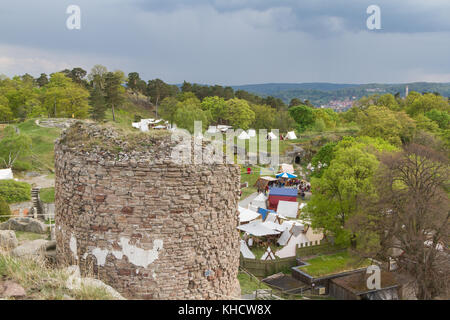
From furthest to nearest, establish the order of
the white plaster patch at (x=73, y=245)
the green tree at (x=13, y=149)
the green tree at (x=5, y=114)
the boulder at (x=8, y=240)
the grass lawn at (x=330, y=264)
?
the green tree at (x=5, y=114) → the green tree at (x=13, y=149) → the grass lawn at (x=330, y=264) → the boulder at (x=8, y=240) → the white plaster patch at (x=73, y=245)

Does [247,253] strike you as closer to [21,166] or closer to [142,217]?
[142,217]

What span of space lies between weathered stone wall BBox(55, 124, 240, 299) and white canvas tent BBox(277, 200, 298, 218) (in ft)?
72.1

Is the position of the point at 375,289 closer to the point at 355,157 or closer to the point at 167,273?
the point at 355,157

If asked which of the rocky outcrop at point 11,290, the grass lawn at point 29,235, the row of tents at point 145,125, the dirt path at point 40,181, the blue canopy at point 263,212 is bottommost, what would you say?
the blue canopy at point 263,212

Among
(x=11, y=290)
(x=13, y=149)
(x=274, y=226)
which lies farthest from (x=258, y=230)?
(x=13, y=149)

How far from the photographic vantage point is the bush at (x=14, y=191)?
2711 cm

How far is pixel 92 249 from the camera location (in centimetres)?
751

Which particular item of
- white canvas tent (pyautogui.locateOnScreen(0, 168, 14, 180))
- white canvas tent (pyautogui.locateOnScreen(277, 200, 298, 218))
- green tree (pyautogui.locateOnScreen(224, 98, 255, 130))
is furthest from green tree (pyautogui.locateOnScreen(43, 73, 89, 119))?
white canvas tent (pyautogui.locateOnScreen(277, 200, 298, 218))

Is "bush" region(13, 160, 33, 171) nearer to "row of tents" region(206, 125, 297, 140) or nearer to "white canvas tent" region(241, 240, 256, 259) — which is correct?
"row of tents" region(206, 125, 297, 140)

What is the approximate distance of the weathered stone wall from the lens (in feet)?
23.7

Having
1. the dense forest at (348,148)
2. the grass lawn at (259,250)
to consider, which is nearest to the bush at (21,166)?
the dense forest at (348,148)

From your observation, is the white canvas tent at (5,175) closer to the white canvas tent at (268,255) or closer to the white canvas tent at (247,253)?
the white canvas tent at (247,253)

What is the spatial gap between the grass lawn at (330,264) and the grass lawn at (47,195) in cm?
1960
